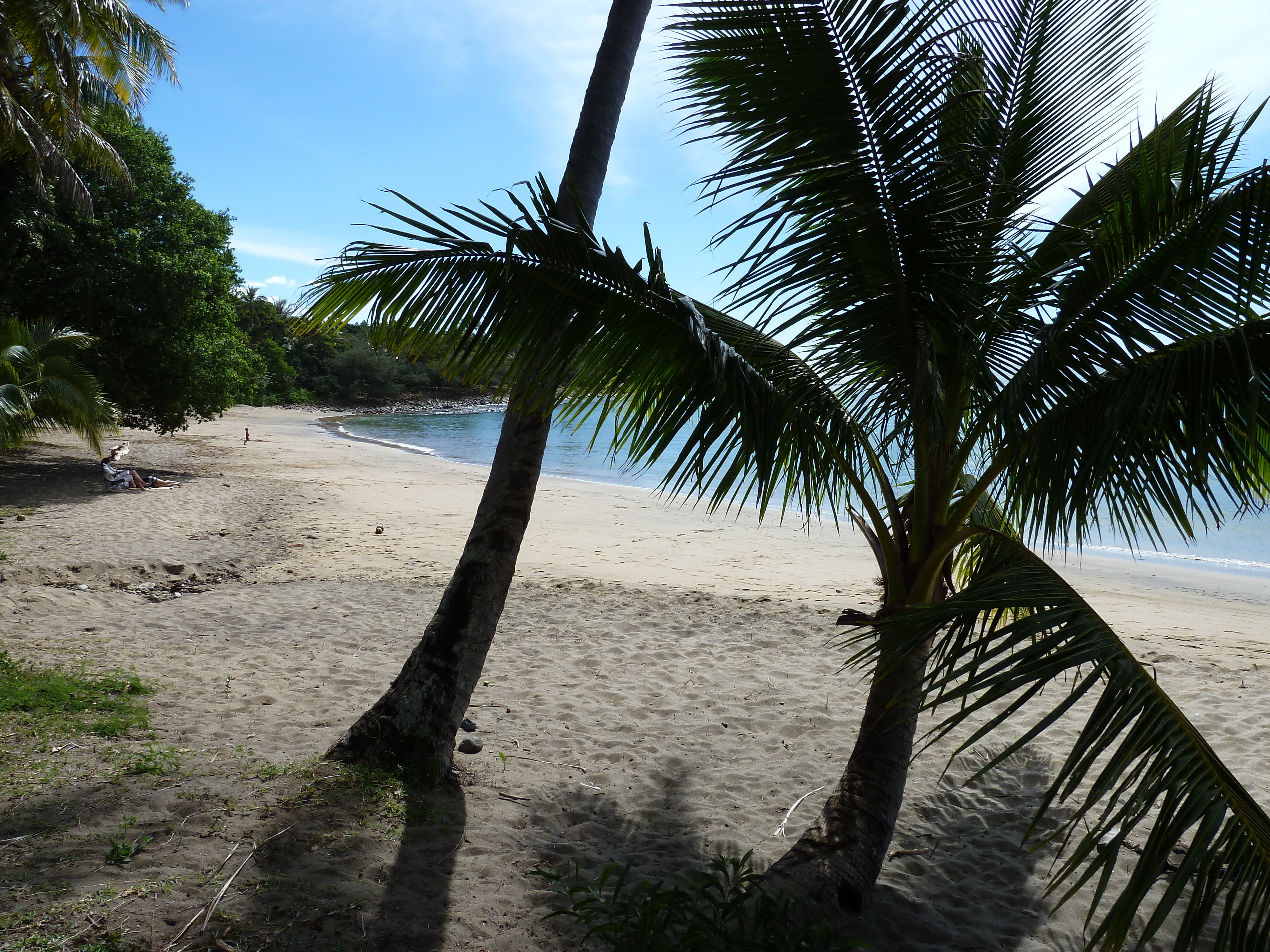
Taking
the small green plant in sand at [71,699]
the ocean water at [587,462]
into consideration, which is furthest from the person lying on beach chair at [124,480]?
the small green plant in sand at [71,699]

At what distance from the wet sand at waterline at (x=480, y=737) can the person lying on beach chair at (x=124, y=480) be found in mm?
1238

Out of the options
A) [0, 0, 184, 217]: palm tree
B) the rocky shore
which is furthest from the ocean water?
[0, 0, 184, 217]: palm tree

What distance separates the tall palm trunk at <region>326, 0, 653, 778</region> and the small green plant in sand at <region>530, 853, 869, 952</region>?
91 cm

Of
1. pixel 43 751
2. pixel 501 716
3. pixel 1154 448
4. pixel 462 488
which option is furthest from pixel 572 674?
pixel 462 488

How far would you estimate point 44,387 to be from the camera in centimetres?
1048

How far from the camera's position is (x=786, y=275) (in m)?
3.01

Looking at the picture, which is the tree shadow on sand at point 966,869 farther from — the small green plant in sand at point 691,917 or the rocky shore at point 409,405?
the rocky shore at point 409,405

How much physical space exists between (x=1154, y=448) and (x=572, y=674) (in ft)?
13.4

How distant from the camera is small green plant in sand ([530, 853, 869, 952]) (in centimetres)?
249

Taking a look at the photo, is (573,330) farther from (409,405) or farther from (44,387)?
(409,405)

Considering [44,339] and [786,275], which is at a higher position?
[786,275]

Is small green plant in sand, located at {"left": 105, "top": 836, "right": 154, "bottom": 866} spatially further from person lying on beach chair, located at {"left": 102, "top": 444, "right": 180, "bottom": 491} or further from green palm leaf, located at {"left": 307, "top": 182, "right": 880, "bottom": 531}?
person lying on beach chair, located at {"left": 102, "top": 444, "right": 180, "bottom": 491}

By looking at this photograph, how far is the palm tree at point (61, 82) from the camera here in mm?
9523

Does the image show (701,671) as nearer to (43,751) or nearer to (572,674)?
(572,674)
